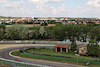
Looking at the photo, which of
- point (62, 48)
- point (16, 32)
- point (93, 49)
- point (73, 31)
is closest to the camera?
point (93, 49)

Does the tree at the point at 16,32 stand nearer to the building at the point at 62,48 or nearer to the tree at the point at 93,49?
the building at the point at 62,48

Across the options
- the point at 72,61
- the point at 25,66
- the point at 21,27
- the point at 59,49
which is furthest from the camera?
the point at 21,27

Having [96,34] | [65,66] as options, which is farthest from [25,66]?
[96,34]

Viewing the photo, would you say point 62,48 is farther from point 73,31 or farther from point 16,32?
point 16,32

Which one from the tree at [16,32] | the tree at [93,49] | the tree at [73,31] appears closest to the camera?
the tree at [93,49]

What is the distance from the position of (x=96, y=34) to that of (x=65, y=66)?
124 feet

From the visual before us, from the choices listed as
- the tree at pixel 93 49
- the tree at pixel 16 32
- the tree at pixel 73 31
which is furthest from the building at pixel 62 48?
the tree at pixel 16 32

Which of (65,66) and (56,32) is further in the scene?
(56,32)

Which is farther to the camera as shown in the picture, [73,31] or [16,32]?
[16,32]

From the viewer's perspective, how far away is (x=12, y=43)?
86750 millimetres

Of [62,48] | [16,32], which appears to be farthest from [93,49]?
[16,32]

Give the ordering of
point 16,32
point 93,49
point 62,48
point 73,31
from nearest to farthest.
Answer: point 93,49 < point 62,48 < point 73,31 < point 16,32

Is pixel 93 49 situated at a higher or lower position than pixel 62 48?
higher

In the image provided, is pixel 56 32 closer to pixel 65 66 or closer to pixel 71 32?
pixel 71 32
